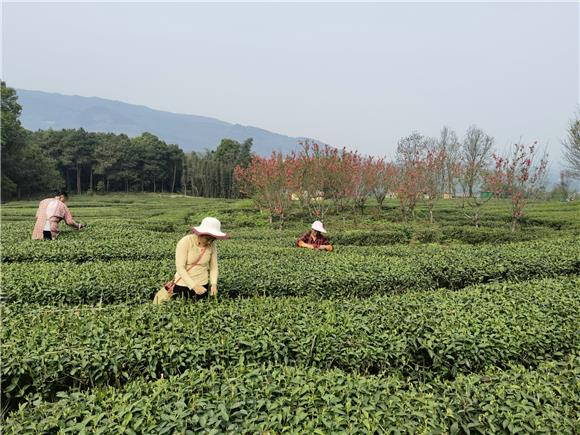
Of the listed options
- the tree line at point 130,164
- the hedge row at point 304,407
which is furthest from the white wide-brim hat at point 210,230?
the tree line at point 130,164

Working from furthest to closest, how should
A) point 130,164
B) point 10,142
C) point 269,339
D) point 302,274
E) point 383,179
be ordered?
point 130,164 < point 10,142 < point 383,179 < point 302,274 < point 269,339

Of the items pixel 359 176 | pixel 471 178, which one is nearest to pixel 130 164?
pixel 359 176

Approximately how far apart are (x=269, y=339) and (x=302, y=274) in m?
2.70

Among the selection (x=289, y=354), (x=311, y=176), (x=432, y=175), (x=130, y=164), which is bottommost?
(x=289, y=354)

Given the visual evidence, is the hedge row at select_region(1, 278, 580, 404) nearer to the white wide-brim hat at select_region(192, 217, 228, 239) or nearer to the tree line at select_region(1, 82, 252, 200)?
the white wide-brim hat at select_region(192, 217, 228, 239)

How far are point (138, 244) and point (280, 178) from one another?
10270 mm

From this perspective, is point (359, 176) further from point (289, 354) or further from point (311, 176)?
point (289, 354)

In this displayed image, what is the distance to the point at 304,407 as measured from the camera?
8.39ft

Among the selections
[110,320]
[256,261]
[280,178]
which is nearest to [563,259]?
[256,261]

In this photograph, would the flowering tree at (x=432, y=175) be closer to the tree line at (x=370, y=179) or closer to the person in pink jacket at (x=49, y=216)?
the tree line at (x=370, y=179)

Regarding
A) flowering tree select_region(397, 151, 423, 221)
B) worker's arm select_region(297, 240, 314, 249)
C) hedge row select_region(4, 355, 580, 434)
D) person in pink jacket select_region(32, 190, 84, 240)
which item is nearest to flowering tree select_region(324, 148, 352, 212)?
flowering tree select_region(397, 151, 423, 221)

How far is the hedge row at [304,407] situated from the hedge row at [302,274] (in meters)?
2.83

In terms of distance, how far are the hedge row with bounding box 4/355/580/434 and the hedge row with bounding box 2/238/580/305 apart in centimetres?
283

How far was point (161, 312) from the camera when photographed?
4.18m
